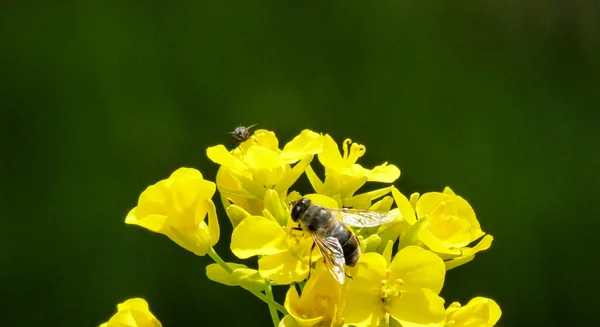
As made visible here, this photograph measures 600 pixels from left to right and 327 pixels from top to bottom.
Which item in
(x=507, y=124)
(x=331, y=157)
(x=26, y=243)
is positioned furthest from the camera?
(x=507, y=124)

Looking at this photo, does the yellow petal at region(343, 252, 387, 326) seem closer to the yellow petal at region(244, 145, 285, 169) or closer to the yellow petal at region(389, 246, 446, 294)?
the yellow petal at region(389, 246, 446, 294)

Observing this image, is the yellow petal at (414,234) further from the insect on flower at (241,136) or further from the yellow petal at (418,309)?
the insect on flower at (241,136)

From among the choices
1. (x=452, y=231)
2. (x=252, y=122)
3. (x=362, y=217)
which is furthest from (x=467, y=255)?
(x=252, y=122)

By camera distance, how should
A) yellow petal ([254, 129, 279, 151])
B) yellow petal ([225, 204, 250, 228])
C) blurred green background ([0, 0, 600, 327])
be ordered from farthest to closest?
blurred green background ([0, 0, 600, 327]) → yellow petal ([254, 129, 279, 151]) → yellow petal ([225, 204, 250, 228])

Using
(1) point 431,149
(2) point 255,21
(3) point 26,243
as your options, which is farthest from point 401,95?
(3) point 26,243

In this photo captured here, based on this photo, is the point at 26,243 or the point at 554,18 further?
the point at 554,18

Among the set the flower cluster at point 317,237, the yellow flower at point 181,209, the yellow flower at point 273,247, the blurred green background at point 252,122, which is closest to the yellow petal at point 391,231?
the flower cluster at point 317,237

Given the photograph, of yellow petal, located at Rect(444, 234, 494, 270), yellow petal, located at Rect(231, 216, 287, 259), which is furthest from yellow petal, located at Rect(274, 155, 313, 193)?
yellow petal, located at Rect(444, 234, 494, 270)

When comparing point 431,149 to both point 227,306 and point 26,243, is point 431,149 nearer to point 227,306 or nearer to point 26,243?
point 227,306
